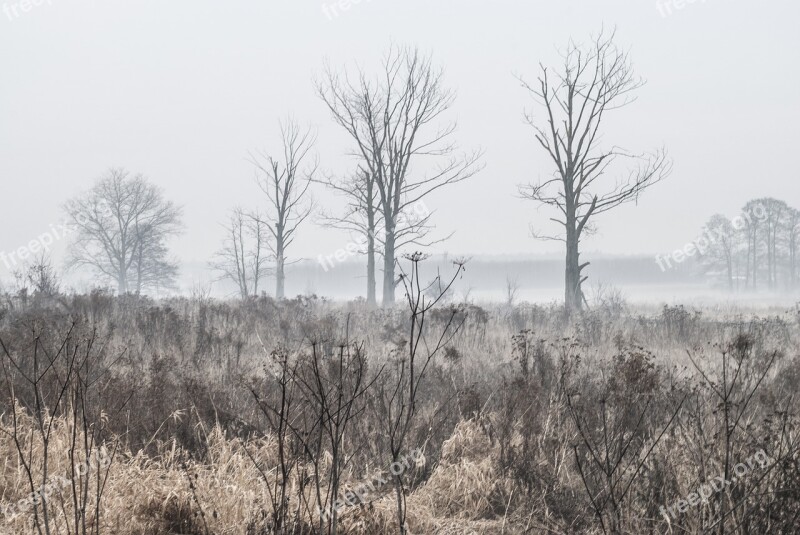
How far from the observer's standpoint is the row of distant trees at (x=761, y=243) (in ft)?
190

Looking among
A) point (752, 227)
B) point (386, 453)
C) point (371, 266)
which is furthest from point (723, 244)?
point (386, 453)

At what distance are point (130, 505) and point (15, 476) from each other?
108 centimetres

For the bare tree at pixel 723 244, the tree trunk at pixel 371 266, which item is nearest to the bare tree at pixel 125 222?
the tree trunk at pixel 371 266

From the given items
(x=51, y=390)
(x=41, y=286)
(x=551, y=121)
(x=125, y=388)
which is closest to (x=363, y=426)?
(x=125, y=388)

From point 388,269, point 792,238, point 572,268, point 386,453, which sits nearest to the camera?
point 386,453

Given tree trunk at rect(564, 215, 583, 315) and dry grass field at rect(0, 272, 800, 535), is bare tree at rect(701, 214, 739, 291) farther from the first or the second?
dry grass field at rect(0, 272, 800, 535)

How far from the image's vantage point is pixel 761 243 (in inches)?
2442

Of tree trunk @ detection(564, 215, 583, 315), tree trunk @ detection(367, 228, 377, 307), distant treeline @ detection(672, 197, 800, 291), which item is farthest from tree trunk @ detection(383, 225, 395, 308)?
distant treeline @ detection(672, 197, 800, 291)

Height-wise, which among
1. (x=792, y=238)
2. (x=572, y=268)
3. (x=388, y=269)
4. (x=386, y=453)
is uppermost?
(x=792, y=238)

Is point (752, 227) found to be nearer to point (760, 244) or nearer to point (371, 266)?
point (760, 244)

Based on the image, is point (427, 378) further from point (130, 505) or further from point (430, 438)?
point (130, 505)

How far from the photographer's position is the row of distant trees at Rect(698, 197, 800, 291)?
57938 millimetres

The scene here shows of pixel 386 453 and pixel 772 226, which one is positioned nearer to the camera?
pixel 386 453

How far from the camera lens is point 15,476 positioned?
4.23 m
